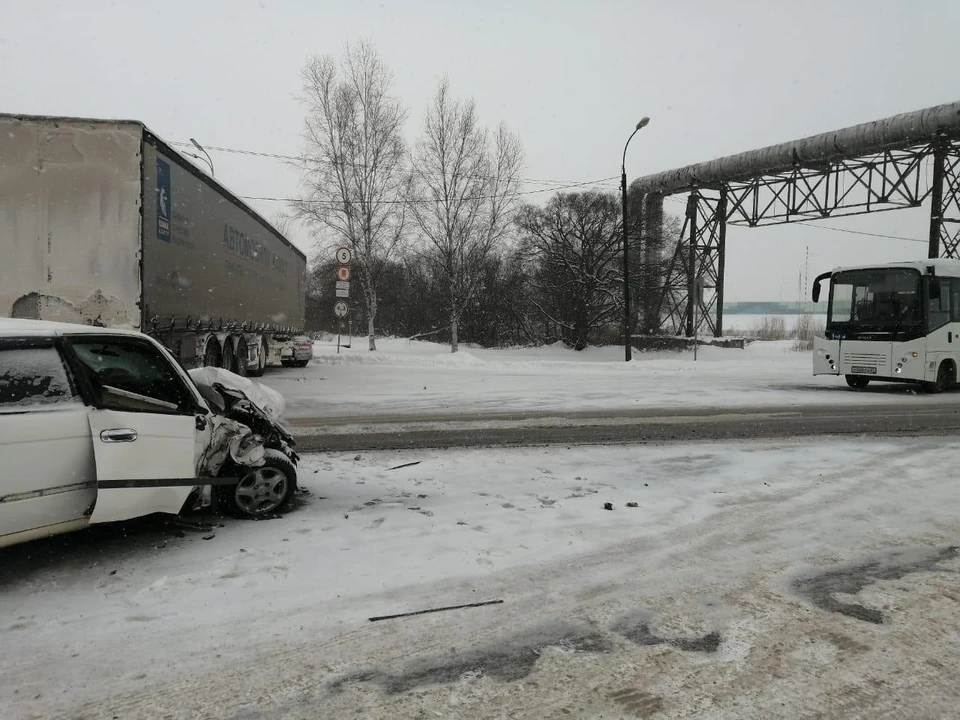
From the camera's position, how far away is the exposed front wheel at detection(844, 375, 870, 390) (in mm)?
15789

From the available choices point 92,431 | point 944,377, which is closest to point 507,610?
point 92,431

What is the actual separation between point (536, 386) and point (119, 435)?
1216 centimetres

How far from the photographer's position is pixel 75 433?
3855 mm

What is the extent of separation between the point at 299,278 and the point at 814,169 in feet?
68.0

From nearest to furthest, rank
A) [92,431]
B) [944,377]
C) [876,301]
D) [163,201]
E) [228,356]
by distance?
[92,431] → [163,201] → [944,377] → [876,301] → [228,356]

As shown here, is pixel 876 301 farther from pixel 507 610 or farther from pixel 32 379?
pixel 32 379

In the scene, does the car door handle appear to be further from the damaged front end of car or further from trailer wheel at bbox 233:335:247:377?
trailer wheel at bbox 233:335:247:377

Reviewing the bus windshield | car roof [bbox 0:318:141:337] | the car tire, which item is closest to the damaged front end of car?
the car tire

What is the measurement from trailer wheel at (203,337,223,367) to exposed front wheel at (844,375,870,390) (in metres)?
14.2

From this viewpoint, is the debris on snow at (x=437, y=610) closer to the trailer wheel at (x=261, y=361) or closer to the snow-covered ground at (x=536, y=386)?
the snow-covered ground at (x=536, y=386)

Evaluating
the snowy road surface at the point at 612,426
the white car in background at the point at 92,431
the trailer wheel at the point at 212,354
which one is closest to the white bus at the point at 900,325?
the snowy road surface at the point at 612,426

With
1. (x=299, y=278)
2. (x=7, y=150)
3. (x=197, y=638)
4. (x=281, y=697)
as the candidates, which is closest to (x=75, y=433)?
(x=197, y=638)

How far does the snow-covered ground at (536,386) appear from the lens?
1222cm

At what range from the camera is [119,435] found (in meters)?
4.02
